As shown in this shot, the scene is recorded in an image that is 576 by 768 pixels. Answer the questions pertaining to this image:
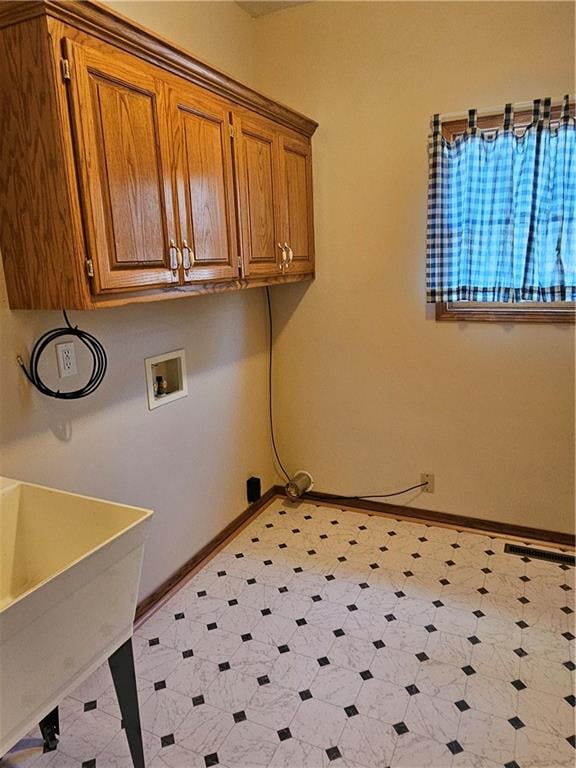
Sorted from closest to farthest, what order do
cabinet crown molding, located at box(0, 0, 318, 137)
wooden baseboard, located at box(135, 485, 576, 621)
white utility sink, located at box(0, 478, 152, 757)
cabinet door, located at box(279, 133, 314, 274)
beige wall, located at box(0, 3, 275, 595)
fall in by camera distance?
1. white utility sink, located at box(0, 478, 152, 757)
2. cabinet crown molding, located at box(0, 0, 318, 137)
3. beige wall, located at box(0, 3, 275, 595)
4. wooden baseboard, located at box(135, 485, 576, 621)
5. cabinet door, located at box(279, 133, 314, 274)

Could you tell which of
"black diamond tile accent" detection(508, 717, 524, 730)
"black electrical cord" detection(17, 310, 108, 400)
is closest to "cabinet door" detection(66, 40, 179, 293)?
"black electrical cord" detection(17, 310, 108, 400)

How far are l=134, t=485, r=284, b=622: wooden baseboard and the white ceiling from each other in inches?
111

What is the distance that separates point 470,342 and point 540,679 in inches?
61.6

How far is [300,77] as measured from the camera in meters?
2.92

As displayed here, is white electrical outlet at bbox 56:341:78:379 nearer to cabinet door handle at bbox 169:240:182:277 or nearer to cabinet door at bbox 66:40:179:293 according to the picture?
cabinet door at bbox 66:40:179:293

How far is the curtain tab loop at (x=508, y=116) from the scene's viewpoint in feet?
7.92

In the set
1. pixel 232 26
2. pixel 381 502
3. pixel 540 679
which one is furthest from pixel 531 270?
pixel 232 26

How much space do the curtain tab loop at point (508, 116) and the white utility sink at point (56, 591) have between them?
233cm

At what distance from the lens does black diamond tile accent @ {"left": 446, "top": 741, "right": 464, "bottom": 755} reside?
164 cm

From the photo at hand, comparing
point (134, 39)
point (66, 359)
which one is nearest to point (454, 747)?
point (66, 359)

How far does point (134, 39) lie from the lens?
1663 millimetres

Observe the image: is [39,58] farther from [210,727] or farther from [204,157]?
[210,727]

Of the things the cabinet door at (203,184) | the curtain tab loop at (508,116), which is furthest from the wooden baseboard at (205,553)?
the curtain tab loop at (508,116)

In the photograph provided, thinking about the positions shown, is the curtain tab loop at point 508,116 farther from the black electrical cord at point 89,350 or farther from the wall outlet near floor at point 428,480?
the black electrical cord at point 89,350
